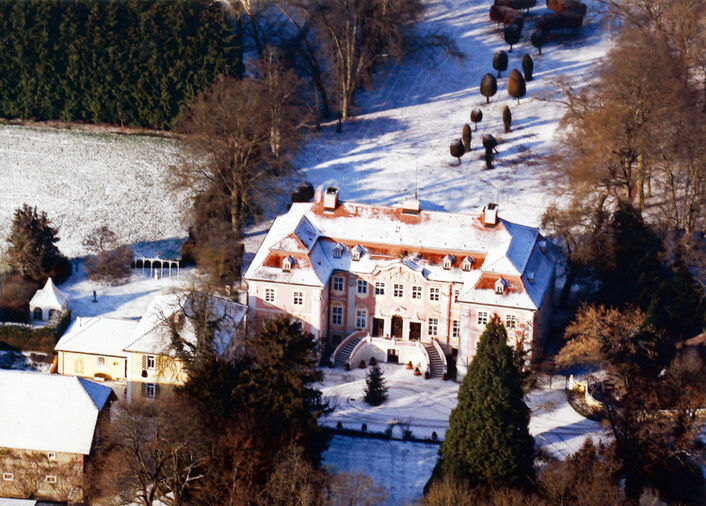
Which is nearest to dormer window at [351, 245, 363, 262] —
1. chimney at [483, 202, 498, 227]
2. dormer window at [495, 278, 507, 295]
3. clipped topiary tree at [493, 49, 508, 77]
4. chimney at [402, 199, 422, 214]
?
chimney at [402, 199, 422, 214]

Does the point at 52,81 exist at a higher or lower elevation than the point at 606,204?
higher

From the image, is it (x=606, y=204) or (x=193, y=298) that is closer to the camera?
(x=193, y=298)

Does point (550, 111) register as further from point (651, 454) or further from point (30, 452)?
point (30, 452)

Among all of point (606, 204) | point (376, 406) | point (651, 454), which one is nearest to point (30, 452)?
point (376, 406)

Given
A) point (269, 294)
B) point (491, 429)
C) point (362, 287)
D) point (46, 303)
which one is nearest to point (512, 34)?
point (362, 287)

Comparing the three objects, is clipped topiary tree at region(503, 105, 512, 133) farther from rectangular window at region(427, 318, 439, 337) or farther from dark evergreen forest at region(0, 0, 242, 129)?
rectangular window at region(427, 318, 439, 337)

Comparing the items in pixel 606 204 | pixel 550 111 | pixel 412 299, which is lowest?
pixel 412 299
